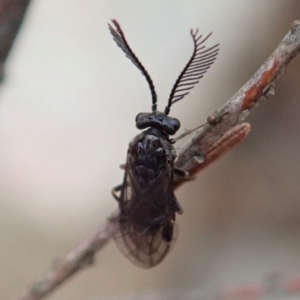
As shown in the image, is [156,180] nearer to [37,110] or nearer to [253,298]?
[253,298]

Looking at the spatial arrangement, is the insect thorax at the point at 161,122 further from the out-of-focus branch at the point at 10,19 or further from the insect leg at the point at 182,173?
the out-of-focus branch at the point at 10,19

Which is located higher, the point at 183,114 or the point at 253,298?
the point at 183,114

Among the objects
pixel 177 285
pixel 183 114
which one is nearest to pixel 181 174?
pixel 183 114

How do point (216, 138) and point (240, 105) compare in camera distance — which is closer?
point (240, 105)

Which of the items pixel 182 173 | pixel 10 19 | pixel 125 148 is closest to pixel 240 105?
pixel 182 173

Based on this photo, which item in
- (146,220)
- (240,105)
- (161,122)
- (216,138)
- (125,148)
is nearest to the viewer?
(240,105)

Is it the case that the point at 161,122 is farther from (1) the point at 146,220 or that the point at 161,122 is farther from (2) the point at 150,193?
(1) the point at 146,220

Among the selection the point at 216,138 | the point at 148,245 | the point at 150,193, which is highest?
the point at 216,138

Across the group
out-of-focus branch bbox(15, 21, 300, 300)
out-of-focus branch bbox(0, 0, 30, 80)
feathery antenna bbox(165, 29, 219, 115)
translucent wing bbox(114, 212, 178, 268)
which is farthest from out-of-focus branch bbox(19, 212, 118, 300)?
out-of-focus branch bbox(0, 0, 30, 80)
